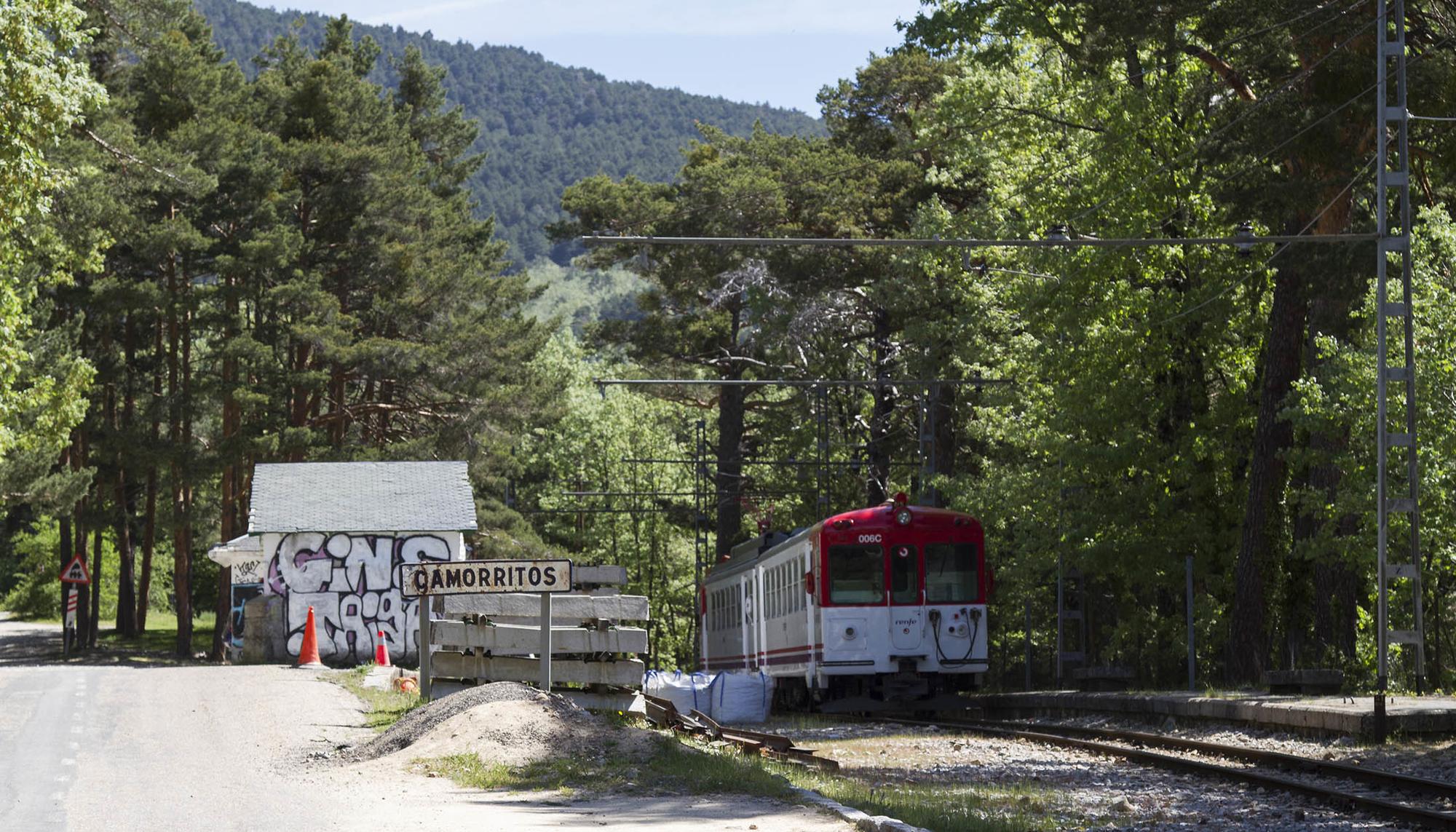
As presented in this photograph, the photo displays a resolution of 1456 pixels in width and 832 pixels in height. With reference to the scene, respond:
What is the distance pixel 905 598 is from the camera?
79.7 feet

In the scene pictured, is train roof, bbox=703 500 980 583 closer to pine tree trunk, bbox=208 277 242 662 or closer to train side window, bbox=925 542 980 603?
train side window, bbox=925 542 980 603

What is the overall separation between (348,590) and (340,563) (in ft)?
1.83

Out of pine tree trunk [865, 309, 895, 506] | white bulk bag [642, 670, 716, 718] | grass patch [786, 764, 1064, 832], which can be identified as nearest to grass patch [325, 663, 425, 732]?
white bulk bag [642, 670, 716, 718]

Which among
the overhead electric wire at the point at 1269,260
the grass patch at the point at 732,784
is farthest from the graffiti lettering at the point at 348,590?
the grass patch at the point at 732,784

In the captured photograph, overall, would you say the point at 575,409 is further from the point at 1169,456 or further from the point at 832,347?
the point at 1169,456

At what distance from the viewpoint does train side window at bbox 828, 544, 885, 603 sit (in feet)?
78.8

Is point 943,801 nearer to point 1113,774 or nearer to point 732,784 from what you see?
point 732,784

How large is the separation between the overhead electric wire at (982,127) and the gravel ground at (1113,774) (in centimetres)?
874

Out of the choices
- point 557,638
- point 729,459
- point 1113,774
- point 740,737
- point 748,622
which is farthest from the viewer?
point 729,459

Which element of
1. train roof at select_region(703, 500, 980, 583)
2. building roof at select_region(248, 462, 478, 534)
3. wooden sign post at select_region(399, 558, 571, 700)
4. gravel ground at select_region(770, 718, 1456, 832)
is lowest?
gravel ground at select_region(770, 718, 1456, 832)

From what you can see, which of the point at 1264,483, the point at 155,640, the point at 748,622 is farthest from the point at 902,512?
Answer: the point at 155,640

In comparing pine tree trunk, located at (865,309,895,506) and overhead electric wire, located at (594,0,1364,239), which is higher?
overhead electric wire, located at (594,0,1364,239)

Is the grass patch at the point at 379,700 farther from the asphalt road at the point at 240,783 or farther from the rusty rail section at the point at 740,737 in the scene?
the rusty rail section at the point at 740,737

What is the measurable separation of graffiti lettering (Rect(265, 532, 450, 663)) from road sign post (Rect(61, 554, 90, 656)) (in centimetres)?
760
